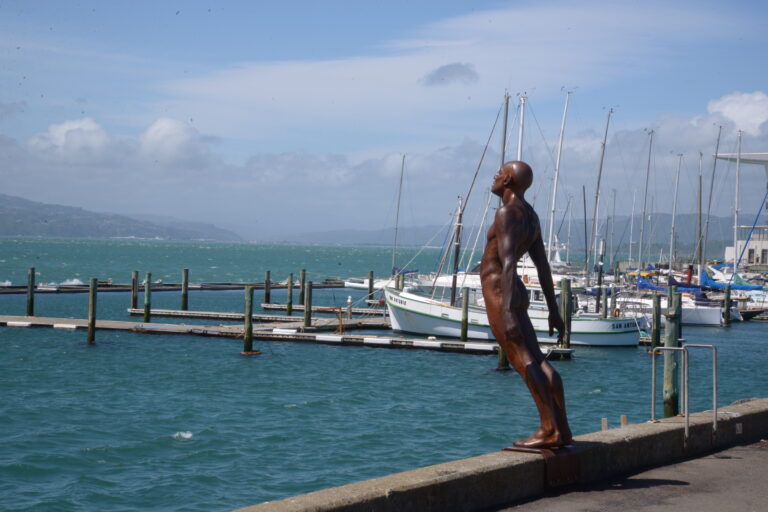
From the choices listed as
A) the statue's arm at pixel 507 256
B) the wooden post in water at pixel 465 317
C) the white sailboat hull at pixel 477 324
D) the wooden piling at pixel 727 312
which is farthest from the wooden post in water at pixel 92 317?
the wooden piling at pixel 727 312

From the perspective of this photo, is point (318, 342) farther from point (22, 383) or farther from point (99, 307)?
point (99, 307)

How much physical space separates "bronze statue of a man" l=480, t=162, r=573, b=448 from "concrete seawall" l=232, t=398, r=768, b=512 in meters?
0.30

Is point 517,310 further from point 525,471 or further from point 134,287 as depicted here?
point 134,287

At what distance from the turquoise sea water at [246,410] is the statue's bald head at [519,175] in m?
8.31

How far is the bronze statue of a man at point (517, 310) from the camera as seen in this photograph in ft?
25.7

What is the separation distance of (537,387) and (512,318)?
618 millimetres

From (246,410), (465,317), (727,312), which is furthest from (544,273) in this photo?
(727,312)

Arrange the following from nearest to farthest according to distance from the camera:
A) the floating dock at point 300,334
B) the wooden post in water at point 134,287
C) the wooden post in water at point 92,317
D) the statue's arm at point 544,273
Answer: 1. the statue's arm at point 544,273
2. the floating dock at point 300,334
3. the wooden post in water at point 92,317
4. the wooden post in water at point 134,287

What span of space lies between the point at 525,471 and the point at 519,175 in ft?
8.17

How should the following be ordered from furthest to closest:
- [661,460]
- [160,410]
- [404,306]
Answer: [404,306] → [160,410] → [661,460]

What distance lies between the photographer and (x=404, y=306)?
3953 centimetres

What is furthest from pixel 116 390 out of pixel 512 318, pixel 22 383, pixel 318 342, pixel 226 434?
pixel 512 318

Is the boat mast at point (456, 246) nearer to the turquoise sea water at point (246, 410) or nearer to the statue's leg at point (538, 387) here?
the turquoise sea water at point (246, 410)

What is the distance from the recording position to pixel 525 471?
7559 mm
